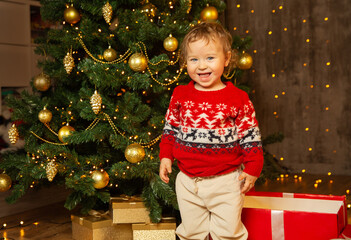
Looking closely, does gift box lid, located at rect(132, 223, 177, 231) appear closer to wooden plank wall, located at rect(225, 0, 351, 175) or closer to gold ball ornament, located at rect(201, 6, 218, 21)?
gold ball ornament, located at rect(201, 6, 218, 21)

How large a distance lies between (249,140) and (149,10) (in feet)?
2.87

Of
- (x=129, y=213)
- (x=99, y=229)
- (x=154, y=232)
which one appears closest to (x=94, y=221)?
(x=99, y=229)

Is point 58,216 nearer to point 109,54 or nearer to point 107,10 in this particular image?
point 109,54

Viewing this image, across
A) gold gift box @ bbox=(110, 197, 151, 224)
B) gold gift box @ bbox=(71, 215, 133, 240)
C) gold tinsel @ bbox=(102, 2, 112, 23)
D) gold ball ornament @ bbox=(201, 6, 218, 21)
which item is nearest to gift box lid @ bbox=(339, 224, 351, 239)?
gold gift box @ bbox=(110, 197, 151, 224)

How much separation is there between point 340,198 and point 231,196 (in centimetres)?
55

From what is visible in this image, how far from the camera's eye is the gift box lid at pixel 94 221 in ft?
5.69

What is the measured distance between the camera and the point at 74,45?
1.80 metres

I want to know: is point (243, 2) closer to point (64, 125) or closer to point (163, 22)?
point (163, 22)

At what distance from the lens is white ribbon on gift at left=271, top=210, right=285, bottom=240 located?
5.00ft

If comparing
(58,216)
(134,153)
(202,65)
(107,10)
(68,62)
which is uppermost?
(107,10)

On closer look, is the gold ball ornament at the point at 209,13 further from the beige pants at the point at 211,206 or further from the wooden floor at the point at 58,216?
the wooden floor at the point at 58,216

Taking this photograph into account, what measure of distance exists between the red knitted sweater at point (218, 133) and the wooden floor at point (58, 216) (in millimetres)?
863

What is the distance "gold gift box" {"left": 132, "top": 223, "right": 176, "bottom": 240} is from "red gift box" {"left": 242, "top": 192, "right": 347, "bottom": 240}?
1.05 feet

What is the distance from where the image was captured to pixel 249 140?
1274mm
